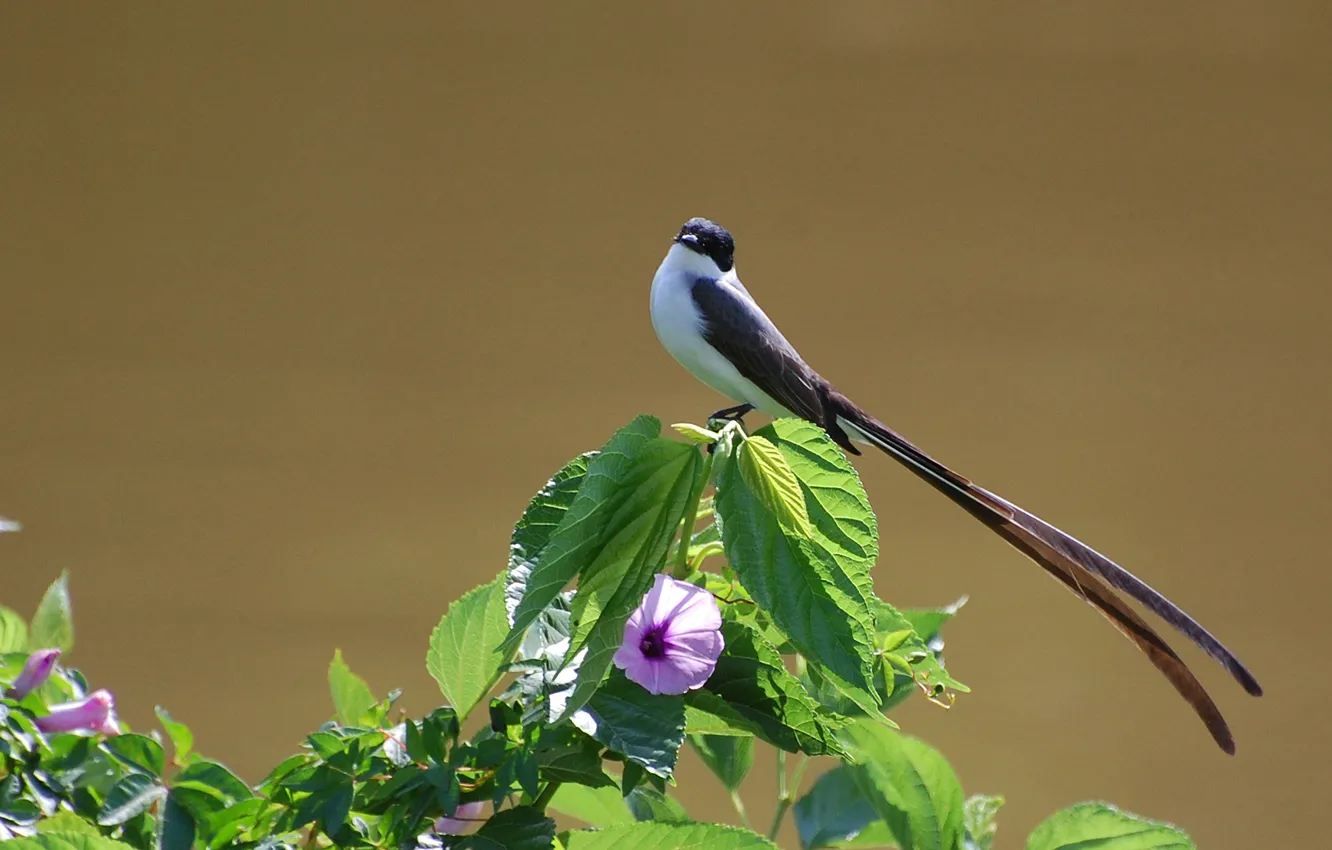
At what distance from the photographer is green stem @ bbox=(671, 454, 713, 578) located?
446 mm

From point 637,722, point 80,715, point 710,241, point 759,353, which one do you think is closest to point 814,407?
point 759,353

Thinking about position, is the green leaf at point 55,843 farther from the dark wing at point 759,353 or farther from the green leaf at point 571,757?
the dark wing at point 759,353

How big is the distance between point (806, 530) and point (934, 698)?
0.47 ft

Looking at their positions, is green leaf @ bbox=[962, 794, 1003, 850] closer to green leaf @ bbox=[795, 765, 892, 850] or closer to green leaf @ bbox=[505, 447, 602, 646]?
green leaf @ bbox=[795, 765, 892, 850]

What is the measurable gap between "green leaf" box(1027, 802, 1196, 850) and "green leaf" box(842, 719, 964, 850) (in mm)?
38

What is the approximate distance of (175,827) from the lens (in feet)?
1.65

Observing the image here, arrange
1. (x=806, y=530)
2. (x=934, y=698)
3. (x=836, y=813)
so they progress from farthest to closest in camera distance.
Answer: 1. (x=836, y=813)
2. (x=934, y=698)
3. (x=806, y=530)

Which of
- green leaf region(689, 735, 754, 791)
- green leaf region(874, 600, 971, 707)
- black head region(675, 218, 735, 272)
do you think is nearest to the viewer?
green leaf region(874, 600, 971, 707)

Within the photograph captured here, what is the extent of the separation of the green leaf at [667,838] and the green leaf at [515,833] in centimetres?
2

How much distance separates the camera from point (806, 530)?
0.44 m

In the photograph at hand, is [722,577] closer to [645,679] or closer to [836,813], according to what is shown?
[645,679]

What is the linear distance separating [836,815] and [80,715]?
37 cm

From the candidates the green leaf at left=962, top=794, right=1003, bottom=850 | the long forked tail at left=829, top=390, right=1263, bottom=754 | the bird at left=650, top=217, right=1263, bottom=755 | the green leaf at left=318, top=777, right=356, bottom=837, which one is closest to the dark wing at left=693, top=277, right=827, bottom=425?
the bird at left=650, top=217, right=1263, bottom=755

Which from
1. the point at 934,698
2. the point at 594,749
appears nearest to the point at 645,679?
the point at 594,749
